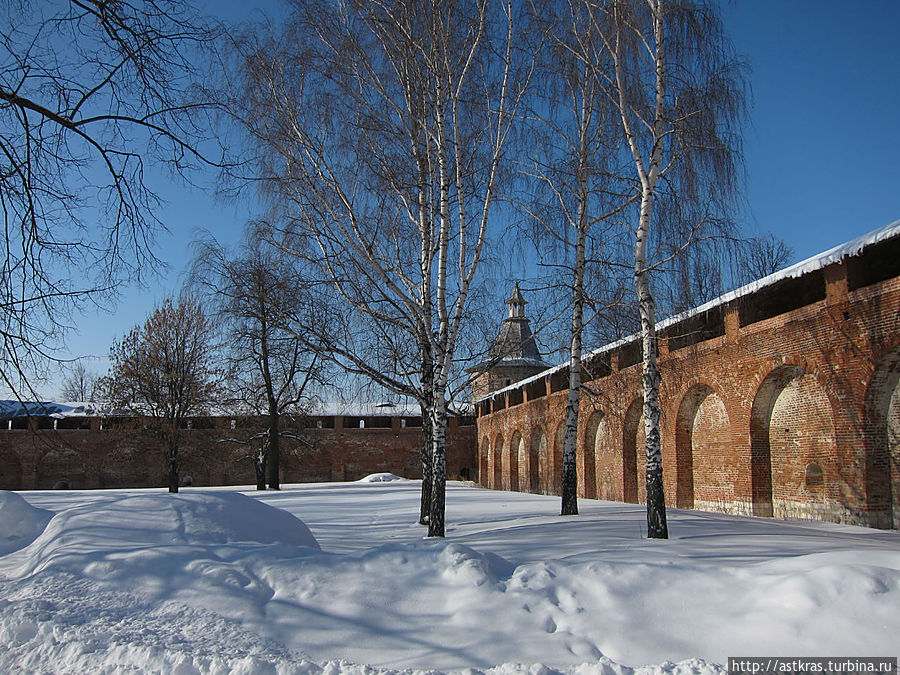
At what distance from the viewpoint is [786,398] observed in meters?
11.8

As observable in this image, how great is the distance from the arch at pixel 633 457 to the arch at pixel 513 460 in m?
10.4

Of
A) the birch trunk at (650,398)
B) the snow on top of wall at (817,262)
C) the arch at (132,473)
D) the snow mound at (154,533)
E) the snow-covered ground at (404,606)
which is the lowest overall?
the arch at (132,473)

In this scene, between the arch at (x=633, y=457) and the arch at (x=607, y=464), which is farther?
the arch at (x=607, y=464)

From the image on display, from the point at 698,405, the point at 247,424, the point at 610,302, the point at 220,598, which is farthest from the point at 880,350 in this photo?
the point at 247,424

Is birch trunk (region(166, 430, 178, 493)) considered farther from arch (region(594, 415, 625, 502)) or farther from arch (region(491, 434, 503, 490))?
arch (region(594, 415, 625, 502))

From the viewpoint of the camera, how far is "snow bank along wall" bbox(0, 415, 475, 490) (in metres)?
34.5

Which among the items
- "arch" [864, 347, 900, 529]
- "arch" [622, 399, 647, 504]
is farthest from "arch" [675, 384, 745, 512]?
"arch" [864, 347, 900, 529]

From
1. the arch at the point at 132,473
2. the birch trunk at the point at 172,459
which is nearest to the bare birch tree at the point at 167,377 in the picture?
the birch trunk at the point at 172,459

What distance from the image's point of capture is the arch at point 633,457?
17.6 meters

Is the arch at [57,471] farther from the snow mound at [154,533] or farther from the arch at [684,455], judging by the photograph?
the snow mound at [154,533]

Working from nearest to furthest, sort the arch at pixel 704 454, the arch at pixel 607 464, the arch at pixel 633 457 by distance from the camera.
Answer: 1. the arch at pixel 704 454
2. the arch at pixel 633 457
3. the arch at pixel 607 464

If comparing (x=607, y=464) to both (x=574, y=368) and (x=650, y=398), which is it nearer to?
(x=574, y=368)

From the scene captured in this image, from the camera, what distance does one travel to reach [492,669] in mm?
3725

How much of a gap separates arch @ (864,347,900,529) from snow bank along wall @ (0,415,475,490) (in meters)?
24.7
